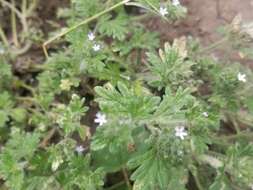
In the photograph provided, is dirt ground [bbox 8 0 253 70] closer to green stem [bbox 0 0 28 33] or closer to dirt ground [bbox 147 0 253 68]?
dirt ground [bbox 147 0 253 68]

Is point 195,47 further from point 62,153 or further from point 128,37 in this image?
point 62,153

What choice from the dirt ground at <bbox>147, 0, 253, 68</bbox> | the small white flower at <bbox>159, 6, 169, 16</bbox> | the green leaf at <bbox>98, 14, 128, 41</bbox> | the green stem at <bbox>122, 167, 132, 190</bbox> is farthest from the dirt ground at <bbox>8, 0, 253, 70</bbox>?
the green stem at <bbox>122, 167, 132, 190</bbox>

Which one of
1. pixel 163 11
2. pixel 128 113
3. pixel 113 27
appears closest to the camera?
pixel 128 113

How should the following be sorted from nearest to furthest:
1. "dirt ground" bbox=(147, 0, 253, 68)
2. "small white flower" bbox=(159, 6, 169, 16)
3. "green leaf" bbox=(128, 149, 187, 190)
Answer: "green leaf" bbox=(128, 149, 187, 190) < "small white flower" bbox=(159, 6, 169, 16) < "dirt ground" bbox=(147, 0, 253, 68)

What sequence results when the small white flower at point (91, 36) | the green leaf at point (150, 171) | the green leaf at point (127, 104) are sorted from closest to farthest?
the green leaf at point (127, 104) → the green leaf at point (150, 171) → the small white flower at point (91, 36)

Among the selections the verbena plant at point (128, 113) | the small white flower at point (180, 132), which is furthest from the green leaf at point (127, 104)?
the small white flower at point (180, 132)

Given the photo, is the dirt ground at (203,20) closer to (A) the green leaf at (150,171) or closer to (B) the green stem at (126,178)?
(B) the green stem at (126,178)

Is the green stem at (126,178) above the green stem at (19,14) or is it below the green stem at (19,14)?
below

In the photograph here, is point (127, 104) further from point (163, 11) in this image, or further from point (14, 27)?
point (14, 27)

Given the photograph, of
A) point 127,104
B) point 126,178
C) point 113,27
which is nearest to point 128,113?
point 127,104

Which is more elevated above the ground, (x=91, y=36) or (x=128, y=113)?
(x=91, y=36)
